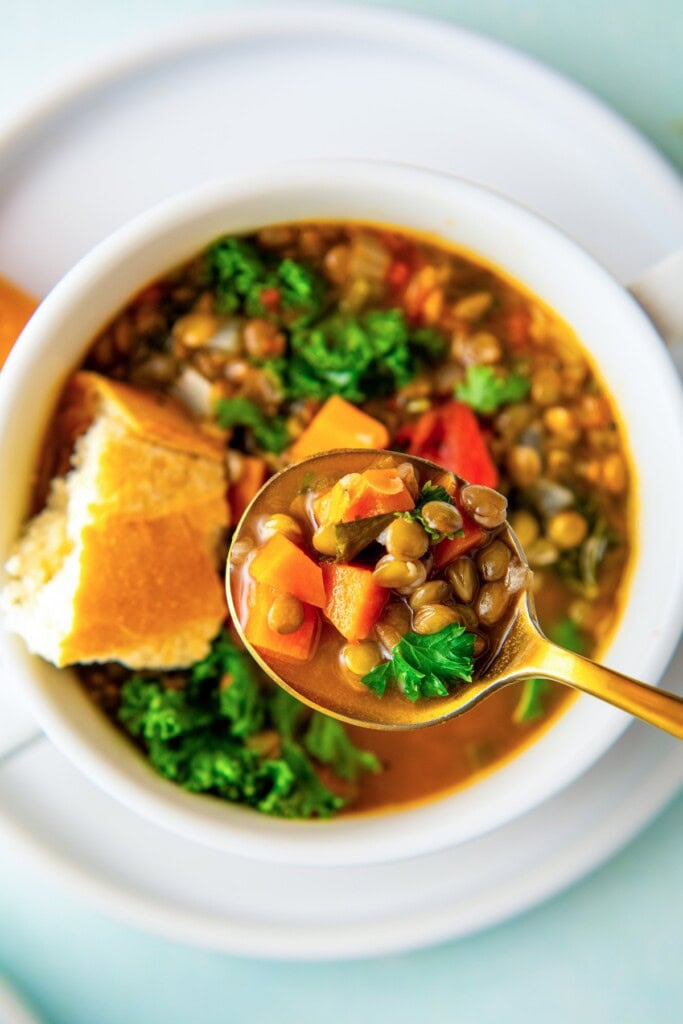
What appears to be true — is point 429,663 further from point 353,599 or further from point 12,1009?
point 12,1009

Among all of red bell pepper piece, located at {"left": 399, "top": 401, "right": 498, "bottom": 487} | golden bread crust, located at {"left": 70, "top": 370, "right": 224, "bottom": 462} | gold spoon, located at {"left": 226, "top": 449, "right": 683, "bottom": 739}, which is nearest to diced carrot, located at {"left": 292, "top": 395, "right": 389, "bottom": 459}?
red bell pepper piece, located at {"left": 399, "top": 401, "right": 498, "bottom": 487}

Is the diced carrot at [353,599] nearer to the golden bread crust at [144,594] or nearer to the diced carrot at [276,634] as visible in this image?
the diced carrot at [276,634]

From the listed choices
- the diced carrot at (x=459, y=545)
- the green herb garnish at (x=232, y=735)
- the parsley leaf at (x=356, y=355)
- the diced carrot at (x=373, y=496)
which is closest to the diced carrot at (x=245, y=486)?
the parsley leaf at (x=356, y=355)

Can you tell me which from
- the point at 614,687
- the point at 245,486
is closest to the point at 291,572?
the point at 245,486

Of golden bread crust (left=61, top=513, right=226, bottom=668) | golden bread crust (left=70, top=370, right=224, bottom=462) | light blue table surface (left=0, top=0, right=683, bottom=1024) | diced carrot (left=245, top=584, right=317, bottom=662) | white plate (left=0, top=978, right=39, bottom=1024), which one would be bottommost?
white plate (left=0, top=978, right=39, bottom=1024)

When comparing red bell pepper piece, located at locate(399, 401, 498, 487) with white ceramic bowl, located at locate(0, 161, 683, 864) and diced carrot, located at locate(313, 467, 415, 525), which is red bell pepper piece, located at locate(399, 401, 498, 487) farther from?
diced carrot, located at locate(313, 467, 415, 525)

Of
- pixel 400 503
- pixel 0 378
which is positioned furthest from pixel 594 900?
pixel 0 378
